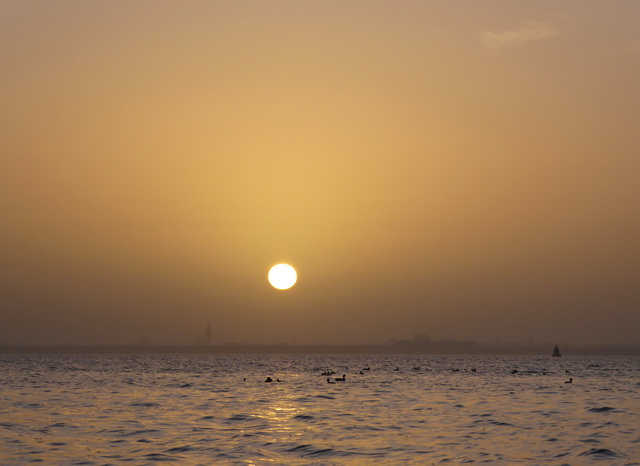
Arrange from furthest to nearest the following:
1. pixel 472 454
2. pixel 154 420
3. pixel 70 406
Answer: pixel 70 406, pixel 154 420, pixel 472 454

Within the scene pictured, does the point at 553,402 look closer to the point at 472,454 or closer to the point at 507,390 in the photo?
the point at 507,390

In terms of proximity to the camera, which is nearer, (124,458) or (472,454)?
(124,458)

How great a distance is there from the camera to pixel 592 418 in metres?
54.4

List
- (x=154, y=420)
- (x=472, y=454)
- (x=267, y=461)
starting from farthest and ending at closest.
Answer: (x=154, y=420) → (x=472, y=454) → (x=267, y=461)

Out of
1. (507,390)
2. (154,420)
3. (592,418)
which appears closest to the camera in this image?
(154,420)

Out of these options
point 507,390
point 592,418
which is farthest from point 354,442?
point 507,390

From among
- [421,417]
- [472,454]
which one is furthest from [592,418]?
[472,454]

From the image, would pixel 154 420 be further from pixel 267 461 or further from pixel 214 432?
pixel 267 461

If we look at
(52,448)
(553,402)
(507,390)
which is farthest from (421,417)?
(507,390)

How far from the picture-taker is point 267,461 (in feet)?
113

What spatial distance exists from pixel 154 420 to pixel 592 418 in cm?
3141

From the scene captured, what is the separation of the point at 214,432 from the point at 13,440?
36.4 feet

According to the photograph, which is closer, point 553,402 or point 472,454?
point 472,454

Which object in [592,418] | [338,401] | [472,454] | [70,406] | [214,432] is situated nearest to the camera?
[472,454]
